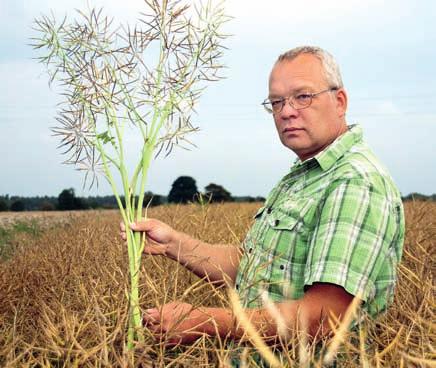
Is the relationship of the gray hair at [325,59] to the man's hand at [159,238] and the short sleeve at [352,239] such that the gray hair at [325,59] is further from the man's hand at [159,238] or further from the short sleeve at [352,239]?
the man's hand at [159,238]

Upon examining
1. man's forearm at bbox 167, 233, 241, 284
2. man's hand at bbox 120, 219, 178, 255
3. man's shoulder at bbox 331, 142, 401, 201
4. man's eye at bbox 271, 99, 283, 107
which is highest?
man's eye at bbox 271, 99, 283, 107

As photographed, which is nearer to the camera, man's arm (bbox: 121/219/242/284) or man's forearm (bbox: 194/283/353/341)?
man's forearm (bbox: 194/283/353/341)

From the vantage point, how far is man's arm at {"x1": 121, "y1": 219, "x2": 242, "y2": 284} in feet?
6.19

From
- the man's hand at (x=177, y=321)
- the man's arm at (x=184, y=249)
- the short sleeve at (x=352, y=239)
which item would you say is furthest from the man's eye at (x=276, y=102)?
the man's hand at (x=177, y=321)

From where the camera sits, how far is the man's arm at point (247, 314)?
1.46 metres

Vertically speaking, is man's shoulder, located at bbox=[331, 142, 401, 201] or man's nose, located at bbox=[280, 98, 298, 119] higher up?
man's nose, located at bbox=[280, 98, 298, 119]

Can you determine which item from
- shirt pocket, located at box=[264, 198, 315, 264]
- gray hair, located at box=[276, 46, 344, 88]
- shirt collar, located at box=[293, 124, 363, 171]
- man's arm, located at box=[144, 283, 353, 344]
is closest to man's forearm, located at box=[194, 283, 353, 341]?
man's arm, located at box=[144, 283, 353, 344]

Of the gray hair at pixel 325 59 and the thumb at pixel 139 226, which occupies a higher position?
the gray hair at pixel 325 59

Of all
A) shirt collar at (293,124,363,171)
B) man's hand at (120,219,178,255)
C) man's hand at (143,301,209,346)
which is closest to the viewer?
man's hand at (143,301,209,346)

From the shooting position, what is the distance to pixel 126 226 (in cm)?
167

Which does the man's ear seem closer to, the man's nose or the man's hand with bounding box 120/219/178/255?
the man's nose

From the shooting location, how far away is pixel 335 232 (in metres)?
1.54

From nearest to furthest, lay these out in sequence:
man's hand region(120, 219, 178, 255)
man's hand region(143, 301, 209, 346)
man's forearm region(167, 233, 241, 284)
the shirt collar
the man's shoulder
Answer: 1. man's hand region(143, 301, 209, 346)
2. the man's shoulder
3. the shirt collar
4. man's hand region(120, 219, 178, 255)
5. man's forearm region(167, 233, 241, 284)

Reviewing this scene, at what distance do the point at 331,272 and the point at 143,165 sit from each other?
0.58 m
